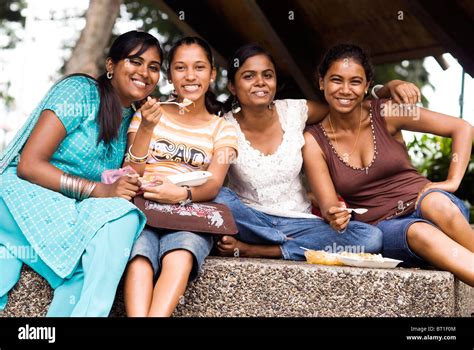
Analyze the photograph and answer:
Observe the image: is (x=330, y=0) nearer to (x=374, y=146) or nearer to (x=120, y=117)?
(x=374, y=146)

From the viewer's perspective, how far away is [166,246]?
307cm

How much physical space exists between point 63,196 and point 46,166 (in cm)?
18

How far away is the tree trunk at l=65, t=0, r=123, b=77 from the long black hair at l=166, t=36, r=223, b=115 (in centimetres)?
358

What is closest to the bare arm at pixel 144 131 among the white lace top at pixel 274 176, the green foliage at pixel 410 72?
the white lace top at pixel 274 176

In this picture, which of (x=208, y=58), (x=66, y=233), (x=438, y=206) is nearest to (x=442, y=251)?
(x=438, y=206)

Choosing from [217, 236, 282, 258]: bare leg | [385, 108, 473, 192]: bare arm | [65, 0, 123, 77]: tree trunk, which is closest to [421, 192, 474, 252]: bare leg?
[385, 108, 473, 192]: bare arm

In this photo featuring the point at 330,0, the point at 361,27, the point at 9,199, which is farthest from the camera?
the point at 361,27

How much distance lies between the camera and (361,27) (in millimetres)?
5559

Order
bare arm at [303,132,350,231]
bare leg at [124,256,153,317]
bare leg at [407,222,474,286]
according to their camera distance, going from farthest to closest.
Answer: bare arm at [303,132,350,231]
bare leg at [407,222,474,286]
bare leg at [124,256,153,317]

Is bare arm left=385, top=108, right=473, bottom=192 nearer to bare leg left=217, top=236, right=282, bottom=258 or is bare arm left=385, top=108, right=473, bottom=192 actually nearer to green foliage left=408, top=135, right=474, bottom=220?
bare leg left=217, top=236, right=282, bottom=258

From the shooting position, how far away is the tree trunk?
24.0 feet

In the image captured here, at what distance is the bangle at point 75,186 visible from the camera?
3215 mm

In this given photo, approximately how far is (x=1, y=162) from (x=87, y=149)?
452 millimetres

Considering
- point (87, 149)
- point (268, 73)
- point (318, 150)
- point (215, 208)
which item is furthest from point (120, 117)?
point (318, 150)
